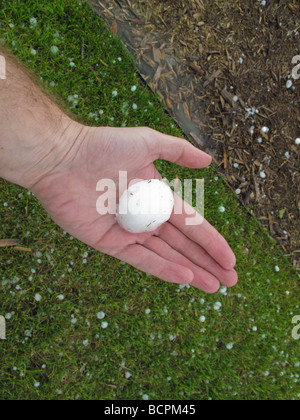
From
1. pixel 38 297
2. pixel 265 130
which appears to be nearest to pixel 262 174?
pixel 265 130

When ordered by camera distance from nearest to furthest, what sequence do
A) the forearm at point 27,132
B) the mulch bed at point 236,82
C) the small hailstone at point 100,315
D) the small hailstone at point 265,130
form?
the forearm at point 27,132, the small hailstone at point 100,315, the mulch bed at point 236,82, the small hailstone at point 265,130

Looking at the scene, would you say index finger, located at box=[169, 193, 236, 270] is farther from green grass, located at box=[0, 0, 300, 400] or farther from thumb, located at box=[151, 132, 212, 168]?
green grass, located at box=[0, 0, 300, 400]

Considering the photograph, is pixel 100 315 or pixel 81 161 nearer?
pixel 81 161

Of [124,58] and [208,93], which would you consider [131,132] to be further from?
[208,93]

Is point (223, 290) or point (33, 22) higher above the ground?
point (33, 22)

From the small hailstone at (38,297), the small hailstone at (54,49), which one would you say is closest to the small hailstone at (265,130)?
the small hailstone at (54,49)

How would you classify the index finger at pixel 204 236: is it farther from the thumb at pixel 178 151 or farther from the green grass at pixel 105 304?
the green grass at pixel 105 304

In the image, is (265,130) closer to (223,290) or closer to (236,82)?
(236,82)
